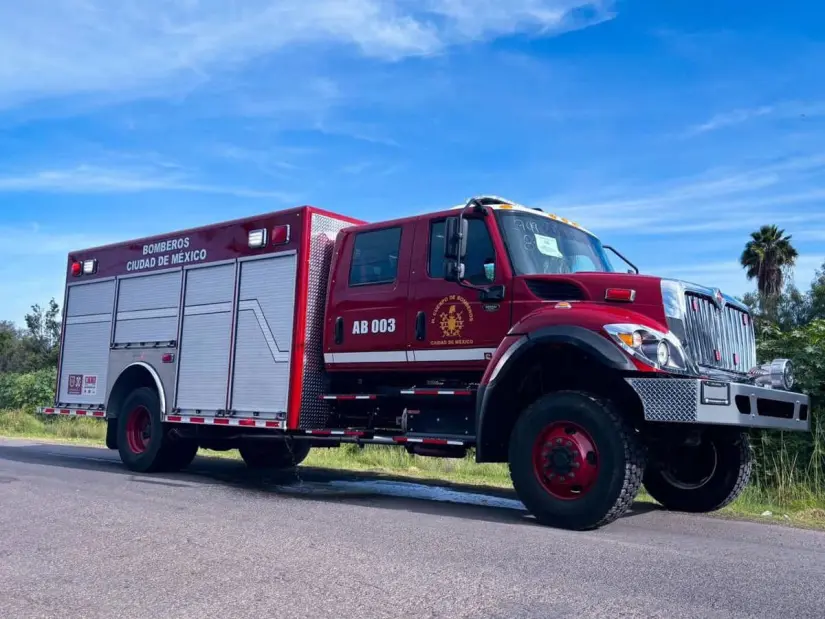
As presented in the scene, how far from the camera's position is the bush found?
2564 centimetres

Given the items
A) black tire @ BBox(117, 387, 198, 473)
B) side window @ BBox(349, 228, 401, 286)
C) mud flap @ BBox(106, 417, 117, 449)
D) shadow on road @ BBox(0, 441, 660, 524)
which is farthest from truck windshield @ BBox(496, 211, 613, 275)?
mud flap @ BBox(106, 417, 117, 449)

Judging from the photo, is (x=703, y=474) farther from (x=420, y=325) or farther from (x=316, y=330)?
(x=316, y=330)

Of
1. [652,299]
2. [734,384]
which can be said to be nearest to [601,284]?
[652,299]

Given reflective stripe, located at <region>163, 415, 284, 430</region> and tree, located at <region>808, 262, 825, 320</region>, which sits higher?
tree, located at <region>808, 262, 825, 320</region>

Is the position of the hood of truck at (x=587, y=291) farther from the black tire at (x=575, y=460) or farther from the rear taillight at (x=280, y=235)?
the rear taillight at (x=280, y=235)

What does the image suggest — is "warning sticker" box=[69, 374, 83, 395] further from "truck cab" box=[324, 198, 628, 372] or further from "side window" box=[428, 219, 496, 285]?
"side window" box=[428, 219, 496, 285]

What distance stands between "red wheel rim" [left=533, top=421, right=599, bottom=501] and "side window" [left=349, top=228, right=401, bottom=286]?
2587mm

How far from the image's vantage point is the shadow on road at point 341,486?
7.85 metres

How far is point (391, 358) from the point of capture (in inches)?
332

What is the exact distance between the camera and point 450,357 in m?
7.98

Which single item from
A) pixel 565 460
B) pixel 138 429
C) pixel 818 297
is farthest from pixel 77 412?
pixel 818 297

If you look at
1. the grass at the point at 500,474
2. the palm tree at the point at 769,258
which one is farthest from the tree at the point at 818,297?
the grass at the point at 500,474

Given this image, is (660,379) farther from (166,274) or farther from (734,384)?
(166,274)

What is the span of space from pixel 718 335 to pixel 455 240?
2.44 meters
